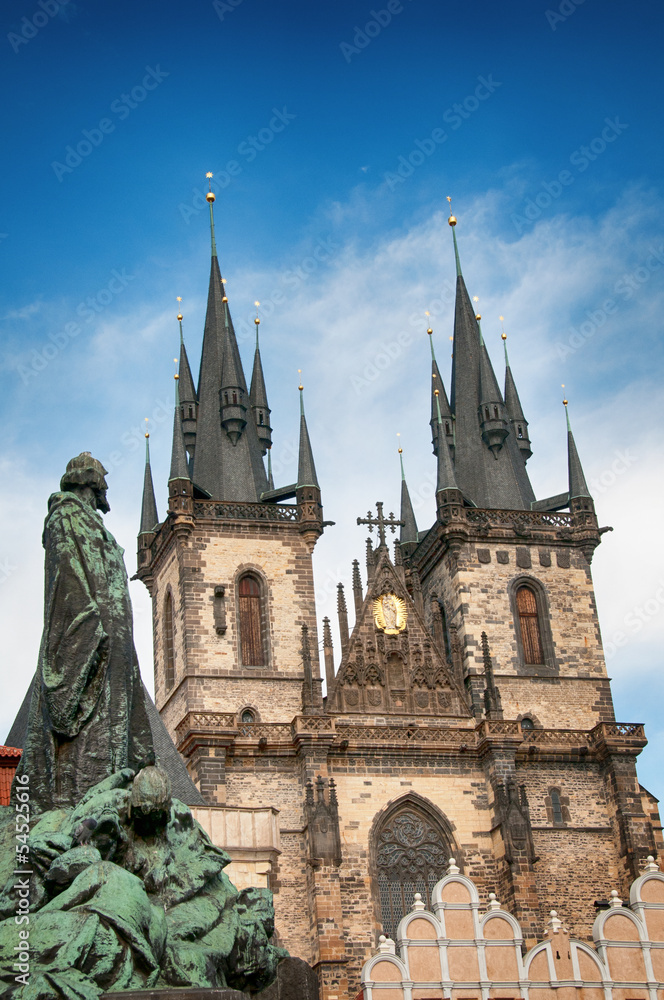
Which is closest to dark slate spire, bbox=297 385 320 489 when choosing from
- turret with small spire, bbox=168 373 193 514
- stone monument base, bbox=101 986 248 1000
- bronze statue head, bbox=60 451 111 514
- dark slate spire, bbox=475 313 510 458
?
Result: turret with small spire, bbox=168 373 193 514

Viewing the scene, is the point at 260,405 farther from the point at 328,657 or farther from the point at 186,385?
the point at 328,657

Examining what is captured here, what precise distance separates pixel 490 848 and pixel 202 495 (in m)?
12.5

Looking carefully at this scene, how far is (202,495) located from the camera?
40531mm

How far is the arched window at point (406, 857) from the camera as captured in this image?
3403cm

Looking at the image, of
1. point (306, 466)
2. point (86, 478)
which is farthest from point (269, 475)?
point (86, 478)

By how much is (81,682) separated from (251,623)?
3100cm

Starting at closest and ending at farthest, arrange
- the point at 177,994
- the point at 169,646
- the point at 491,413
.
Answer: the point at 177,994, the point at 169,646, the point at 491,413

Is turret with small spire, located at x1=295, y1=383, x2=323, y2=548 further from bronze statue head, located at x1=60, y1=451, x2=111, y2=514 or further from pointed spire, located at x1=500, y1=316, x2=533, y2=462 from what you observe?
bronze statue head, located at x1=60, y1=451, x2=111, y2=514

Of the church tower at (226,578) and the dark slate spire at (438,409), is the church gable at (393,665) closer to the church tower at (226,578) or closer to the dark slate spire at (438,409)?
the church tower at (226,578)

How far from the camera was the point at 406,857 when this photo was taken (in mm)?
34656

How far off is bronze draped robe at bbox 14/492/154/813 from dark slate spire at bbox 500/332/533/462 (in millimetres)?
37024

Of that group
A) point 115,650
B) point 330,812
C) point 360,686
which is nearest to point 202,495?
point 360,686

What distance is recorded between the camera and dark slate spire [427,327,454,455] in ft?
145

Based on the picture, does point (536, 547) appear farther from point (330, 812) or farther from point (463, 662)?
point (330, 812)
